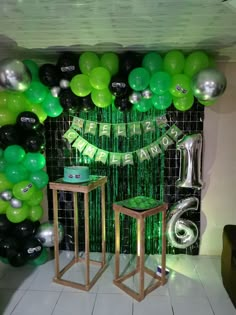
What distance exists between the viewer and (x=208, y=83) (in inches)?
87.7

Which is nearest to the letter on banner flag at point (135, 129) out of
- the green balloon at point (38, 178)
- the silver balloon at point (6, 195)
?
the green balloon at point (38, 178)

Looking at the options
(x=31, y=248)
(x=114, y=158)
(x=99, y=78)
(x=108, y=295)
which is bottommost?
(x=108, y=295)

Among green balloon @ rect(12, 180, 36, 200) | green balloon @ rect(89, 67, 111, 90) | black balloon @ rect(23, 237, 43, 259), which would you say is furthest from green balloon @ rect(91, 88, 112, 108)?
black balloon @ rect(23, 237, 43, 259)

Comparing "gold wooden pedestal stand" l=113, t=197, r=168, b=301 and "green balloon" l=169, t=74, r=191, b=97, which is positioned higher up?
"green balloon" l=169, t=74, r=191, b=97

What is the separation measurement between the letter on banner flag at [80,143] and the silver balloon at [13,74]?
91 centimetres

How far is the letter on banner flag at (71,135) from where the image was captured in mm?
3039

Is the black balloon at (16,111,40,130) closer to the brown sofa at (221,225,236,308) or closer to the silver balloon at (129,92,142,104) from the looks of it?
the silver balloon at (129,92,142,104)

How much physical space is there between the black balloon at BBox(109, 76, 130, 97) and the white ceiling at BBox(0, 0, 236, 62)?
298 mm

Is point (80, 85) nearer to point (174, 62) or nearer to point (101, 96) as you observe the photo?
point (101, 96)

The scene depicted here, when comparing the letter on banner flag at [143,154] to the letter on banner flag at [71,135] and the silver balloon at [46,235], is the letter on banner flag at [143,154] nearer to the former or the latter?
the letter on banner flag at [71,135]

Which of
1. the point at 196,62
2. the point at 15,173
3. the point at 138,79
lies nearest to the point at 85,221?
the point at 15,173

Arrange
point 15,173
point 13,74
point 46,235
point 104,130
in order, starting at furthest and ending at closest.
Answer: point 104,130 < point 46,235 < point 15,173 < point 13,74

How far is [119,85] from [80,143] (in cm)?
87

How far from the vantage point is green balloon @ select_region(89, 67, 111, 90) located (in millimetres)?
2395
